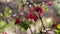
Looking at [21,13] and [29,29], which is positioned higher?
[21,13]

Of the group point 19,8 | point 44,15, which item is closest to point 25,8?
point 19,8

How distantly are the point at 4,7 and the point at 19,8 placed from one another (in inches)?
5.3

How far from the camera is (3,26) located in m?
1.72

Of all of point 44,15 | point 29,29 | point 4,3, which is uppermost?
point 4,3

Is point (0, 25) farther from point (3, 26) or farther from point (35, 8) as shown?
point (35, 8)

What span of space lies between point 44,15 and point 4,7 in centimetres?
37

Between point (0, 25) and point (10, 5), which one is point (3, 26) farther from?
point (10, 5)

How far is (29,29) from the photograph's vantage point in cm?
174

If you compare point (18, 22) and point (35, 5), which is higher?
point (35, 5)

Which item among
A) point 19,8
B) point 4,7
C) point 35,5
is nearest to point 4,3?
point 4,7

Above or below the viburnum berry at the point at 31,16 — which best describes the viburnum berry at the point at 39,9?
above

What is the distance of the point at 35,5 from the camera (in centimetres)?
175

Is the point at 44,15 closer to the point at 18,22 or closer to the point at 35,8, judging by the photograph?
the point at 35,8

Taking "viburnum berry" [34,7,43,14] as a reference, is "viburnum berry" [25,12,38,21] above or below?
below
